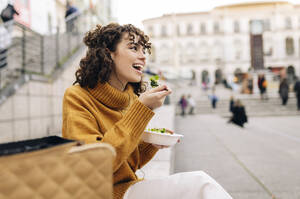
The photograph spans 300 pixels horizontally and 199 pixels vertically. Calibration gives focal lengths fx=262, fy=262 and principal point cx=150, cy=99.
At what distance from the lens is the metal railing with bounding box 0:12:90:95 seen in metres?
4.89

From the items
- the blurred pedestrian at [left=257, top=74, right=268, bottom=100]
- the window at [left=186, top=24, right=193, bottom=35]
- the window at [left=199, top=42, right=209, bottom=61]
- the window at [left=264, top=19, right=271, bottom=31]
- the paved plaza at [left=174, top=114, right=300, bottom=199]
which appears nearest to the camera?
the paved plaza at [left=174, top=114, right=300, bottom=199]

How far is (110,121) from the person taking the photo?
141 centimetres

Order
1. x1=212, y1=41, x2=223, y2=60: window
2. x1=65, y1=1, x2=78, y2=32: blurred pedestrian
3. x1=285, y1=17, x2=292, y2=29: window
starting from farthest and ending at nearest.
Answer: x1=212, y1=41, x2=223, y2=60: window < x1=285, y1=17, x2=292, y2=29: window < x1=65, y1=1, x2=78, y2=32: blurred pedestrian

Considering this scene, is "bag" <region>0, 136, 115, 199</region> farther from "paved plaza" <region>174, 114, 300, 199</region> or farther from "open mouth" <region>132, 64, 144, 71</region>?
"paved plaza" <region>174, 114, 300, 199</region>

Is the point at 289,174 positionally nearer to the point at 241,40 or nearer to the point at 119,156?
the point at 119,156

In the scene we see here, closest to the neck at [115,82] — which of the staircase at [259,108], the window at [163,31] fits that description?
the staircase at [259,108]

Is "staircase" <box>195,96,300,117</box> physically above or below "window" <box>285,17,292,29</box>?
below

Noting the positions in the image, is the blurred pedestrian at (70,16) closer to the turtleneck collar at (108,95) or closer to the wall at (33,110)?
the wall at (33,110)

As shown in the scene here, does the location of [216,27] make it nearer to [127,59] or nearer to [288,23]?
[288,23]

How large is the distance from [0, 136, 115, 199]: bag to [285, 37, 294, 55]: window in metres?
53.7

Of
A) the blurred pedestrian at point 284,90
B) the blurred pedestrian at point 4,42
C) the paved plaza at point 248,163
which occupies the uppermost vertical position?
the blurred pedestrian at point 4,42

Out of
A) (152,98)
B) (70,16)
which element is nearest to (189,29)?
(70,16)

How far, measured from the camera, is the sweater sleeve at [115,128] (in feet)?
3.64

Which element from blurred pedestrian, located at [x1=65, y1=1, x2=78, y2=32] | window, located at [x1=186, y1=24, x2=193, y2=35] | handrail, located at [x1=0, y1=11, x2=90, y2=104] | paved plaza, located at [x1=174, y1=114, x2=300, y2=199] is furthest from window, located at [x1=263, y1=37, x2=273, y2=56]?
paved plaza, located at [x1=174, y1=114, x2=300, y2=199]
